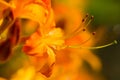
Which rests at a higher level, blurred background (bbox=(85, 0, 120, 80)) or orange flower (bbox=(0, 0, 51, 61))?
orange flower (bbox=(0, 0, 51, 61))

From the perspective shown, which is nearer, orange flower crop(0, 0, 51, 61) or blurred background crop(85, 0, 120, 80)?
orange flower crop(0, 0, 51, 61)

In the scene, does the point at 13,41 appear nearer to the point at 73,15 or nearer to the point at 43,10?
the point at 43,10

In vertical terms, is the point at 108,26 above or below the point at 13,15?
below

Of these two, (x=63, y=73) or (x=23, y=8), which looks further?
(x=63, y=73)

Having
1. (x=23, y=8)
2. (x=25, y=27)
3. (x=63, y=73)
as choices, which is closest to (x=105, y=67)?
(x=63, y=73)

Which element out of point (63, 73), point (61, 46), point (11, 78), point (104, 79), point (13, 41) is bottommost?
point (104, 79)

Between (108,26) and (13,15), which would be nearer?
(13,15)

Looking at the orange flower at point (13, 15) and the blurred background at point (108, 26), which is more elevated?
the orange flower at point (13, 15)

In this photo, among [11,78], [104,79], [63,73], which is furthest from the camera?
[104,79]

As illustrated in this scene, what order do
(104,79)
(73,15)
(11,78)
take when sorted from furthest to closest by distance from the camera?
(104,79), (73,15), (11,78)

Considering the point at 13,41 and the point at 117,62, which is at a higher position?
the point at 13,41

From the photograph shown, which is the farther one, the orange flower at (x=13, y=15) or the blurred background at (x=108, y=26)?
the blurred background at (x=108, y=26)
